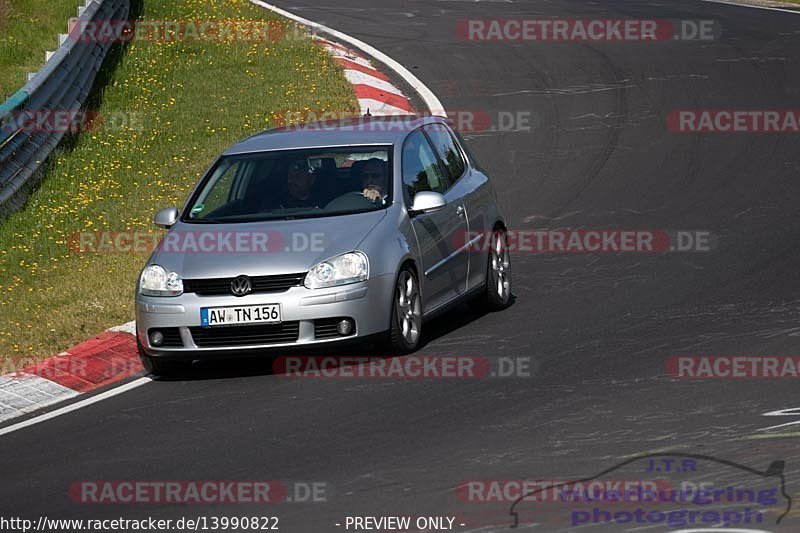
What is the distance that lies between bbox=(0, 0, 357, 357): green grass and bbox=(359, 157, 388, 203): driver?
96.1 inches

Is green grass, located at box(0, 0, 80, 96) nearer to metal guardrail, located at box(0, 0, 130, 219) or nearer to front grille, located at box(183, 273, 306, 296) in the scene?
metal guardrail, located at box(0, 0, 130, 219)

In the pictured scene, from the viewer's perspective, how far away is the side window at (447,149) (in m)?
12.2

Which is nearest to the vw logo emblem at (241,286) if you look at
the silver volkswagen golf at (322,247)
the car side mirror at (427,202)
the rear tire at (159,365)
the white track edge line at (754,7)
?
the silver volkswagen golf at (322,247)

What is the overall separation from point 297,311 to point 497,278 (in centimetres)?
255

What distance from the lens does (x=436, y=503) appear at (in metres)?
7.18

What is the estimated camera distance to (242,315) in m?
10.1

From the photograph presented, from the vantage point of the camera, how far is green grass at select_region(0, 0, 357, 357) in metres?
12.9

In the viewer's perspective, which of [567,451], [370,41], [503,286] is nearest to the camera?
[567,451]

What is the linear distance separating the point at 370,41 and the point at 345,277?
1475cm

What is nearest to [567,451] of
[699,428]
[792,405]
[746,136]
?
[699,428]

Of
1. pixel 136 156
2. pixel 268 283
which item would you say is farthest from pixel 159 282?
pixel 136 156

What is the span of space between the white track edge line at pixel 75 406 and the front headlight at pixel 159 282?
64 cm

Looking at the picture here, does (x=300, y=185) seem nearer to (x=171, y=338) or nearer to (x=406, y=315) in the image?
(x=406, y=315)

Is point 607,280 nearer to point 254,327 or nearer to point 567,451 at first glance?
point 254,327
